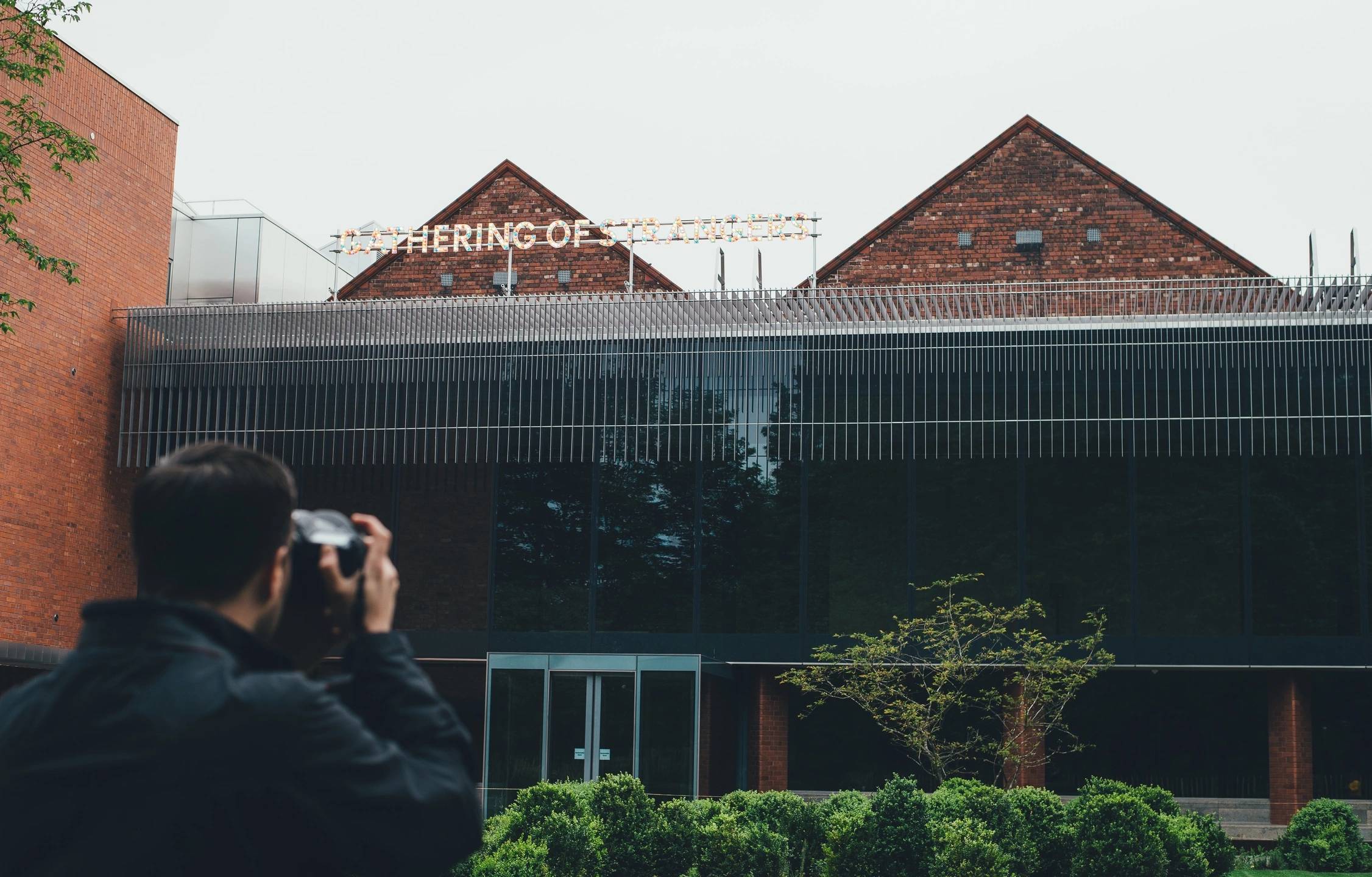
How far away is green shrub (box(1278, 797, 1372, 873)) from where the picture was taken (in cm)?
2058

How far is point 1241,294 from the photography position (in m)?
27.2

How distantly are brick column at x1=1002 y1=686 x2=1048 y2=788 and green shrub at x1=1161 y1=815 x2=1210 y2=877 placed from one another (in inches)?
324

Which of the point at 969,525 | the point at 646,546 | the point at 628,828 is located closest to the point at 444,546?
the point at 646,546

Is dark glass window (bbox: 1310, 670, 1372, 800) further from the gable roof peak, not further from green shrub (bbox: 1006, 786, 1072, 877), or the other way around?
green shrub (bbox: 1006, 786, 1072, 877)

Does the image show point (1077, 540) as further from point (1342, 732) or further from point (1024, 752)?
point (1342, 732)

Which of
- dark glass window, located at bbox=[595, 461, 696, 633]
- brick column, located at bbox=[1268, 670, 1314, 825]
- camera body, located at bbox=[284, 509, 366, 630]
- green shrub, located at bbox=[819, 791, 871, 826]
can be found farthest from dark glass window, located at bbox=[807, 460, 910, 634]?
camera body, located at bbox=[284, 509, 366, 630]

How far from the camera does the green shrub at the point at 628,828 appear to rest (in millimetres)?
14445

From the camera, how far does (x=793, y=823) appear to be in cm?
1564

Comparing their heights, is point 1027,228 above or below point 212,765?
above

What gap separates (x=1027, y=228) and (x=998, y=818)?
19.6 m

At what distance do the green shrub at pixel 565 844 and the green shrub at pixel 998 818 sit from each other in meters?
3.51

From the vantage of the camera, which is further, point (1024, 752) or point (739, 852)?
point (1024, 752)

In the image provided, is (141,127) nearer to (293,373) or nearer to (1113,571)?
(293,373)

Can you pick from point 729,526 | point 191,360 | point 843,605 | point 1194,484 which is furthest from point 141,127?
point 1194,484
